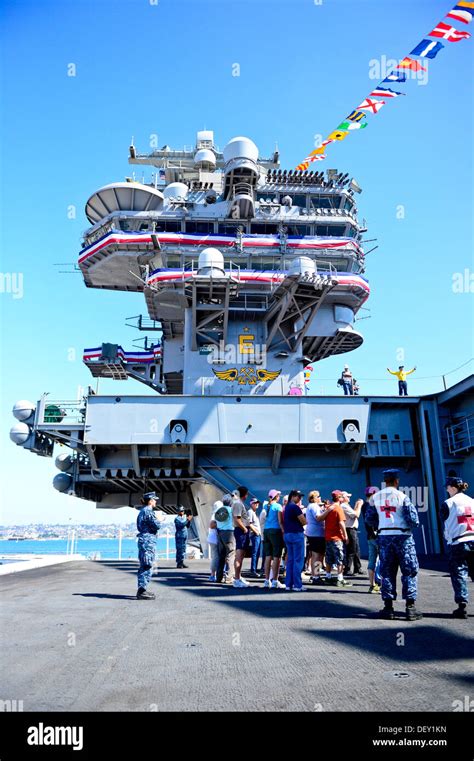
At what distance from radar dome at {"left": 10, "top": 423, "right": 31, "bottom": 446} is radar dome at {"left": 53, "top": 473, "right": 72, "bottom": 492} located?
2.53m

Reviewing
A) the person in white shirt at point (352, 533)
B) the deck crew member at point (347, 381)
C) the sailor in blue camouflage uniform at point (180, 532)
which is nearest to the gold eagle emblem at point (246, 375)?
the deck crew member at point (347, 381)

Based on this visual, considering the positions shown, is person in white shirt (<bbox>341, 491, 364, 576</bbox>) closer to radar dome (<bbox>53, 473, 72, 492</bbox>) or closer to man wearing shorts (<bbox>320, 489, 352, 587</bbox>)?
man wearing shorts (<bbox>320, 489, 352, 587</bbox>)

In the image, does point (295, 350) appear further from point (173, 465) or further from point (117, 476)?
point (117, 476)

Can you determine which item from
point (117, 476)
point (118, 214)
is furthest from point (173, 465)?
point (118, 214)

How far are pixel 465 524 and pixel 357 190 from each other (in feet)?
64.8

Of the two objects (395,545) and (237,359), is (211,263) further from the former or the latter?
(395,545)

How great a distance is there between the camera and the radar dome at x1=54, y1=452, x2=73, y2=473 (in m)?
19.4

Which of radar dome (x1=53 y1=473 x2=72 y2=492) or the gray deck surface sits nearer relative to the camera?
the gray deck surface

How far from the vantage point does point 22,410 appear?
17781 millimetres

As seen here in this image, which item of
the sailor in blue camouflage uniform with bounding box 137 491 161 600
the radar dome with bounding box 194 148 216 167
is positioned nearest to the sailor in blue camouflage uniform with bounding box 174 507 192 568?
the sailor in blue camouflage uniform with bounding box 137 491 161 600

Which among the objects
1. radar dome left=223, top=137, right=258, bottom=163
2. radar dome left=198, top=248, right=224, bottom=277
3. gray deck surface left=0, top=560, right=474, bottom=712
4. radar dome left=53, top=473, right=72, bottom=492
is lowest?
gray deck surface left=0, top=560, right=474, bottom=712

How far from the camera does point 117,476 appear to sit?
59.0 ft

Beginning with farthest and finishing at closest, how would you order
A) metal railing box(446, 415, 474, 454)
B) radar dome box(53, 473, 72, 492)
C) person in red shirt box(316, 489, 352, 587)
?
1. radar dome box(53, 473, 72, 492)
2. metal railing box(446, 415, 474, 454)
3. person in red shirt box(316, 489, 352, 587)

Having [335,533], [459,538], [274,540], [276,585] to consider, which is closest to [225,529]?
[274,540]
